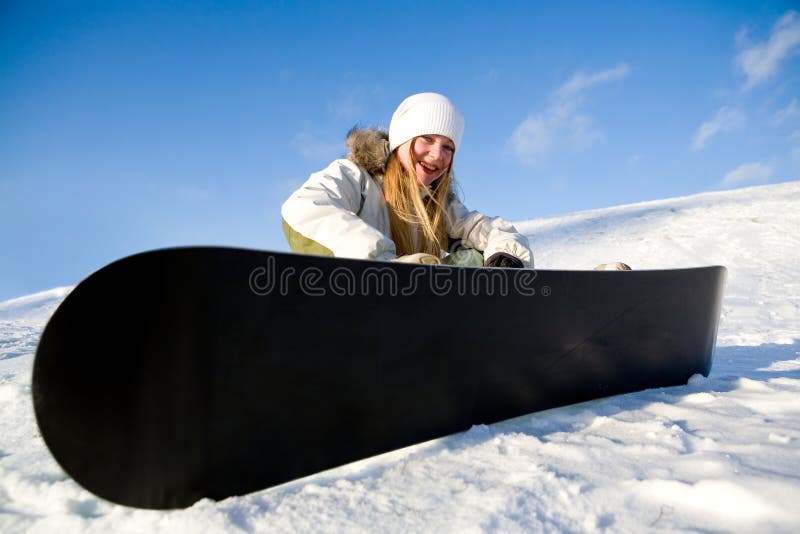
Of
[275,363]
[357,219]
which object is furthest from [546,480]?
[357,219]

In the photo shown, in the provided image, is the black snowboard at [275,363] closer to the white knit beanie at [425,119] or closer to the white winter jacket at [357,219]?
the white winter jacket at [357,219]

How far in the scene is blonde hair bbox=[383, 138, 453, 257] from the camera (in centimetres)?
154

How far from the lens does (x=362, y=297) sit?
0.82 metres

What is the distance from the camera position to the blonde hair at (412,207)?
60.5 inches

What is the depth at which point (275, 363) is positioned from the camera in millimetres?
737

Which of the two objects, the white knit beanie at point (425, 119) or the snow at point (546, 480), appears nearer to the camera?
the snow at point (546, 480)

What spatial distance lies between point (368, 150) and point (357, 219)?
1.47 ft

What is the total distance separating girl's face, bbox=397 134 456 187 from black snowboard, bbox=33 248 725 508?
66 cm

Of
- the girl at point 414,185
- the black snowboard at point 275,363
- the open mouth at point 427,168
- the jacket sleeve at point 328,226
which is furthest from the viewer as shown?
the open mouth at point 427,168

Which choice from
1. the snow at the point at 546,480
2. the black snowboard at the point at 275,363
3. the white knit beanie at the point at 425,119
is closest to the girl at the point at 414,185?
the white knit beanie at the point at 425,119

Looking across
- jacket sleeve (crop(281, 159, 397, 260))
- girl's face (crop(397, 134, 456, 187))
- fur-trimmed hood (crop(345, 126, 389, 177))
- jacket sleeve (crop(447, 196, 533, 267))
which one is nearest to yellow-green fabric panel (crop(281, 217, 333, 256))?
jacket sleeve (crop(281, 159, 397, 260))

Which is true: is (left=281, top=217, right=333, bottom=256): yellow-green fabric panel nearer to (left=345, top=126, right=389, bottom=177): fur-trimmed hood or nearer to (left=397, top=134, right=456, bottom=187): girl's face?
(left=345, top=126, right=389, bottom=177): fur-trimmed hood

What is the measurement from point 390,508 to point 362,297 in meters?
0.34

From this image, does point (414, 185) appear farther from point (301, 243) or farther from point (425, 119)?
point (301, 243)
